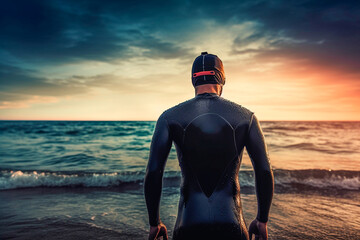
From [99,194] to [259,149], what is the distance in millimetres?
6654

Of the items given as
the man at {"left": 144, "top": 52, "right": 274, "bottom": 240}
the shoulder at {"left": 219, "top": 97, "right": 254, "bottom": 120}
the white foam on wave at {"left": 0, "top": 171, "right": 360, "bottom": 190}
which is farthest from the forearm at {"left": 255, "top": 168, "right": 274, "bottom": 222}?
the white foam on wave at {"left": 0, "top": 171, "right": 360, "bottom": 190}

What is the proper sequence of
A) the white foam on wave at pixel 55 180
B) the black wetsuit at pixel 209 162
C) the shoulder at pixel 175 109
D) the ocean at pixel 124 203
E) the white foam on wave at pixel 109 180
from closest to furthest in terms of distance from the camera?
the black wetsuit at pixel 209 162 < the shoulder at pixel 175 109 < the ocean at pixel 124 203 < the white foam on wave at pixel 55 180 < the white foam on wave at pixel 109 180

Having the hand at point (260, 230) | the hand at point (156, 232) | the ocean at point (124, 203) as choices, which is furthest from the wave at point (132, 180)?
the hand at point (156, 232)

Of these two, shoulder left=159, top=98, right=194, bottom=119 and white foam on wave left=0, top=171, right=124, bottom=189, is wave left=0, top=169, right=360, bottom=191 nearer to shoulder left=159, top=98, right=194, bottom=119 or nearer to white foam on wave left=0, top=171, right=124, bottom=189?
white foam on wave left=0, top=171, right=124, bottom=189

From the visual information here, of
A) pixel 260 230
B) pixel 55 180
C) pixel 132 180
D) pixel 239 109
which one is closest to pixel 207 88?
pixel 239 109

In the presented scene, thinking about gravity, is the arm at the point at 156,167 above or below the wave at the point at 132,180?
above

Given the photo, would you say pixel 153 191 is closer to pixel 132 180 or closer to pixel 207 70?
pixel 207 70

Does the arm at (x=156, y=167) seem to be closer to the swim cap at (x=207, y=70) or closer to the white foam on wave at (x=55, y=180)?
the swim cap at (x=207, y=70)

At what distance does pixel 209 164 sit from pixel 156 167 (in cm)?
43

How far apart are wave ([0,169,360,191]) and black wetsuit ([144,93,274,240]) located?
6977 mm

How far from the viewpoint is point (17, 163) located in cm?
1165

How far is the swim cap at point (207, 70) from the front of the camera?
1968 millimetres

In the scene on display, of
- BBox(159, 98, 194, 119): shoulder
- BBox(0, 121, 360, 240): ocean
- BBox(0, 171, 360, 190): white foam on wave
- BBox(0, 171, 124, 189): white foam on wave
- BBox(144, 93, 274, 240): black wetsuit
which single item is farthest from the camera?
BBox(0, 171, 360, 190): white foam on wave

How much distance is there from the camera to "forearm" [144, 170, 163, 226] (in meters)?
1.84
